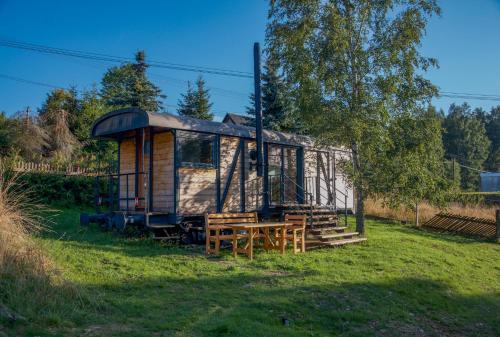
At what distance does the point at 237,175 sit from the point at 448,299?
610 cm

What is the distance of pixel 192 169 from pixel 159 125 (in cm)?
142

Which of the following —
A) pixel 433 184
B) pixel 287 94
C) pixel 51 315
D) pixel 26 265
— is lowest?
pixel 51 315

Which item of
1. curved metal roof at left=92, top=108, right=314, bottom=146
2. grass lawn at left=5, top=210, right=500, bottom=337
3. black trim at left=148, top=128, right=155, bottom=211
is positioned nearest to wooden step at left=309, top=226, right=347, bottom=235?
grass lawn at left=5, top=210, right=500, bottom=337

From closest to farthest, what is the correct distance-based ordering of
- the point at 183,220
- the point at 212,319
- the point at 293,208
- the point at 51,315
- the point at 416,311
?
1. the point at 51,315
2. the point at 212,319
3. the point at 416,311
4. the point at 183,220
5. the point at 293,208

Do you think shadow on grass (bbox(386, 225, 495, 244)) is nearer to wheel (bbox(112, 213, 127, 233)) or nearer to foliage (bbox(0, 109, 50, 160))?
wheel (bbox(112, 213, 127, 233))

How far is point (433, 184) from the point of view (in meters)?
12.6

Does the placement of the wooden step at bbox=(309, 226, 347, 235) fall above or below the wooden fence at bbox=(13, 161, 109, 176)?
below

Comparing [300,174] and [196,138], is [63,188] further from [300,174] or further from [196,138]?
[300,174]

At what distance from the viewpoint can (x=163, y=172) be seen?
440 inches

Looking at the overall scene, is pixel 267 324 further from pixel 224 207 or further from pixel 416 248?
pixel 416 248

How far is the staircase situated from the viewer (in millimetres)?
11273

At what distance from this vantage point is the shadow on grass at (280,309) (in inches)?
206

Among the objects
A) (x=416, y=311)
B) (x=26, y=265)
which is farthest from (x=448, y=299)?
(x=26, y=265)

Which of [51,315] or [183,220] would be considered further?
[183,220]
